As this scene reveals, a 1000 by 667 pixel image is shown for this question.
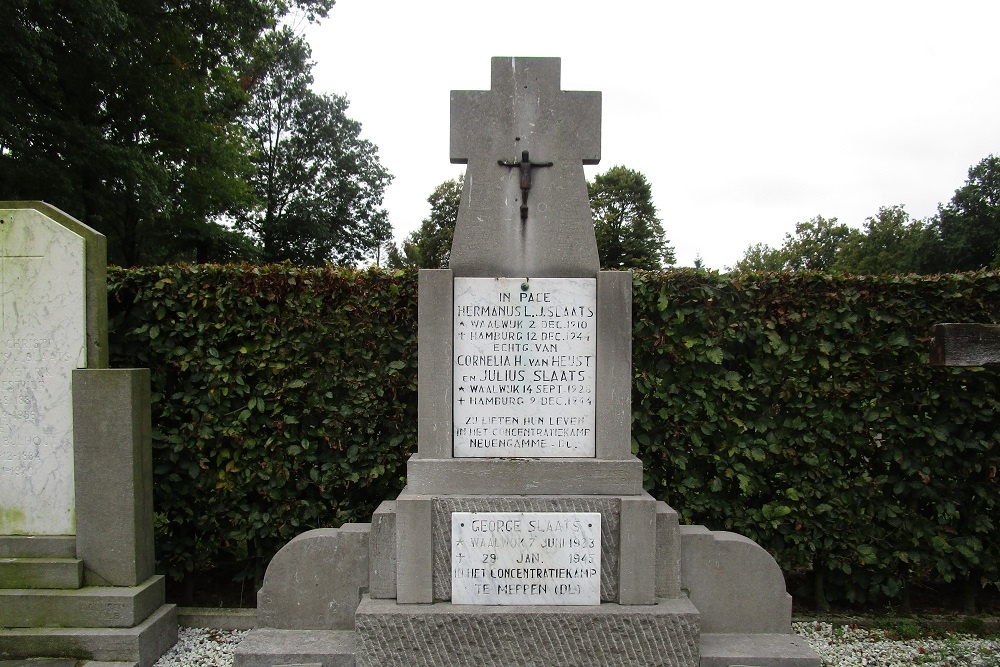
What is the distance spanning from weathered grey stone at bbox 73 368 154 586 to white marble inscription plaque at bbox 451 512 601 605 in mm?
2247

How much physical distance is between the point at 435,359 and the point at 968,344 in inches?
121

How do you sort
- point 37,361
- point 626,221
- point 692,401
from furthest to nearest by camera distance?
point 626,221, point 692,401, point 37,361

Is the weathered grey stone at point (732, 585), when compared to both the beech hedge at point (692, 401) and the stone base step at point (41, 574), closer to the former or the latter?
the beech hedge at point (692, 401)

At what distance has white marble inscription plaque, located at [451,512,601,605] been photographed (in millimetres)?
3303

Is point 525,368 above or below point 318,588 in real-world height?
above

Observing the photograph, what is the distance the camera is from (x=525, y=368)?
344cm

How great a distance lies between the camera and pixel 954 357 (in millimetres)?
3355

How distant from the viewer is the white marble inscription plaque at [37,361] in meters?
3.80

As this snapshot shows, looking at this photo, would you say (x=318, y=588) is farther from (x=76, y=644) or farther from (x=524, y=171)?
(x=524, y=171)

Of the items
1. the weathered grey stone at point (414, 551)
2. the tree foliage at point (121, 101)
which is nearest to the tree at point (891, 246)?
the tree foliage at point (121, 101)

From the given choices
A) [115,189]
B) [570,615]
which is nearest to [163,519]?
[570,615]

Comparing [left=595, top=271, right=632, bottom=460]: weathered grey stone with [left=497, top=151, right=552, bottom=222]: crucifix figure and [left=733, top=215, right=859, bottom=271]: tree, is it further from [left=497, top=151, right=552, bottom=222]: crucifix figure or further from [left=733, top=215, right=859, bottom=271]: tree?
[left=733, top=215, right=859, bottom=271]: tree

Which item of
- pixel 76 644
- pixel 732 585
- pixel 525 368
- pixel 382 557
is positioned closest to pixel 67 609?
pixel 76 644

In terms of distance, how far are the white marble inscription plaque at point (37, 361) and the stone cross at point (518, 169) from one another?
8.57 ft
